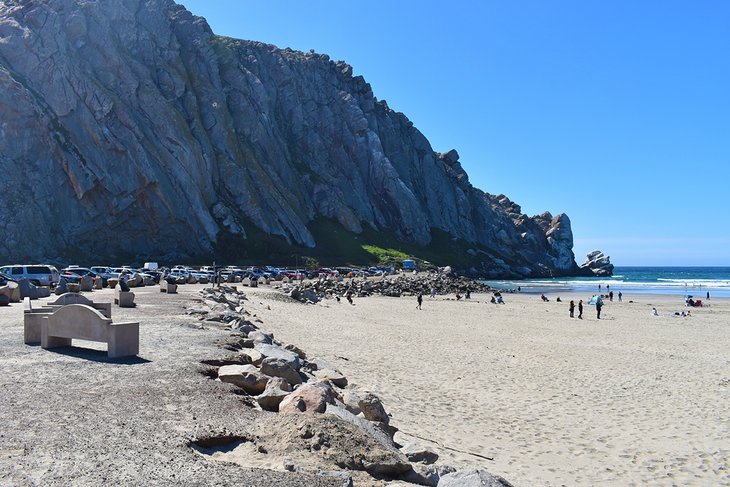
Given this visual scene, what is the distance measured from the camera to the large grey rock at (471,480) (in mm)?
5992

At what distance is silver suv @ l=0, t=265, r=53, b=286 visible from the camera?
1460 inches

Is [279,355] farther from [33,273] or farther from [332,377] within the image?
[33,273]

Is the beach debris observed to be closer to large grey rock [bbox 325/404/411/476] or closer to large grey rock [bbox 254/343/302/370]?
large grey rock [bbox 254/343/302/370]

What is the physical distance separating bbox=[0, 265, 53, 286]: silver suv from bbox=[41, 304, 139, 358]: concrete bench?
27.4 m

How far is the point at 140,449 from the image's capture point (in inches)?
261

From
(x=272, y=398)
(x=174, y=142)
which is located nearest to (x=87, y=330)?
(x=272, y=398)

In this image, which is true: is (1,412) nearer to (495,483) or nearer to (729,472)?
(495,483)

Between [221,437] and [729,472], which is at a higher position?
[221,437]

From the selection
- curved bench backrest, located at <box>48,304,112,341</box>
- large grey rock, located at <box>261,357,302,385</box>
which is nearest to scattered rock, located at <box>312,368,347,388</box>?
large grey rock, located at <box>261,357,302,385</box>

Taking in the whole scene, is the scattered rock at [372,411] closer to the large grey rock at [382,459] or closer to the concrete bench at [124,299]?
the large grey rock at [382,459]

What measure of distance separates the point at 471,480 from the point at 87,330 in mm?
9798

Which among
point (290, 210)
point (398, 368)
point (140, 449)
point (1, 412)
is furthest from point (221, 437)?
point (290, 210)

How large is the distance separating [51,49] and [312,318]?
66251mm

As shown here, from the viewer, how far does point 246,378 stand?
10.4 meters
